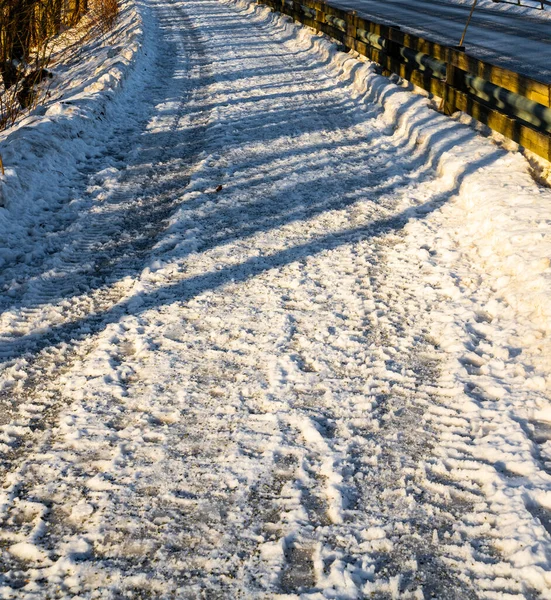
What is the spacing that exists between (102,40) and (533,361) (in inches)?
672

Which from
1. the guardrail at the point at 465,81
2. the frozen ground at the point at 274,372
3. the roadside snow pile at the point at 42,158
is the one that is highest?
the guardrail at the point at 465,81

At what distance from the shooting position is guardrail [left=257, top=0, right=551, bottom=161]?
611 centimetres

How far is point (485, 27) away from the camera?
59.9 feet

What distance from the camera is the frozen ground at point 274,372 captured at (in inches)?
93.7

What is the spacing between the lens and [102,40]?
17.5 m

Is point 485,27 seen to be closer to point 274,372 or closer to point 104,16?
point 104,16

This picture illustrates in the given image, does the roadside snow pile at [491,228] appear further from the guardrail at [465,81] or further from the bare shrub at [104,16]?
the bare shrub at [104,16]

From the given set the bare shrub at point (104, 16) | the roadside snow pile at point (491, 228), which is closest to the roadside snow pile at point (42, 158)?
the roadside snow pile at point (491, 228)

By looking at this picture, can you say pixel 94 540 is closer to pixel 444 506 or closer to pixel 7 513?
pixel 7 513

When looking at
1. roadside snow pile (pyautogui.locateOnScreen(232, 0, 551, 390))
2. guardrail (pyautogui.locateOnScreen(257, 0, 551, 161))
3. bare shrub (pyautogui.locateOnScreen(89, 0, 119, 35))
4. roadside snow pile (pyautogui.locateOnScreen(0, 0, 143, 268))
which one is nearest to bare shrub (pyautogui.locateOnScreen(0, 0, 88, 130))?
roadside snow pile (pyautogui.locateOnScreen(0, 0, 143, 268))

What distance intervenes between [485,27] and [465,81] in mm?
12146

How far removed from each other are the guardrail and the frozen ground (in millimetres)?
348

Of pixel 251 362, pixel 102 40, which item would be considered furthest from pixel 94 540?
pixel 102 40

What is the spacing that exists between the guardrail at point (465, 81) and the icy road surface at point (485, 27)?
247 cm
